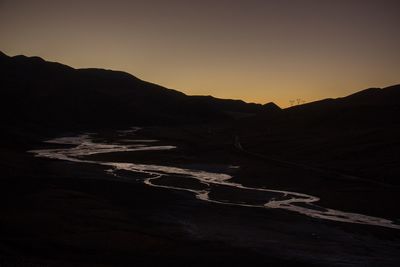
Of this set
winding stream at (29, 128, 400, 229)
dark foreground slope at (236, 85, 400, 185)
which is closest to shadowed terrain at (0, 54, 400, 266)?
dark foreground slope at (236, 85, 400, 185)

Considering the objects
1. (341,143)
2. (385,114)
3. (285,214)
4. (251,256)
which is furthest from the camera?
(385,114)

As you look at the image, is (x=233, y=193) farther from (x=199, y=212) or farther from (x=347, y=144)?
(x=347, y=144)

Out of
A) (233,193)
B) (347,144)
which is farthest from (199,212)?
(347,144)

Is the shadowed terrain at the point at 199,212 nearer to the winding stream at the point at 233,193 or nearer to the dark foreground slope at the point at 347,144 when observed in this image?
the dark foreground slope at the point at 347,144

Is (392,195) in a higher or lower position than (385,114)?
lower

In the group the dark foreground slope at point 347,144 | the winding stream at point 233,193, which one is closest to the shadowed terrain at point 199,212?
the dark foreground slope at point 347,144

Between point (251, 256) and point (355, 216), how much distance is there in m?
13.6

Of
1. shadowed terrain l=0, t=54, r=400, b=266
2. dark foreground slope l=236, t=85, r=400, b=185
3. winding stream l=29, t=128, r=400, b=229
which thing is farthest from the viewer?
dark foreground slope l=236, t=85, r=400, b=185

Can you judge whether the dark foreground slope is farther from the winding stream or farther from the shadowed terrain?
the winding stream

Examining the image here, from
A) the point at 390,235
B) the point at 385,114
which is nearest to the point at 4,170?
the point at 390,235

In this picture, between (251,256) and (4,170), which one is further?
(4,170)

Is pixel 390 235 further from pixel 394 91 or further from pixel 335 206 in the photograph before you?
pixel 394 91

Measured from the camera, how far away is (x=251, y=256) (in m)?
21.4

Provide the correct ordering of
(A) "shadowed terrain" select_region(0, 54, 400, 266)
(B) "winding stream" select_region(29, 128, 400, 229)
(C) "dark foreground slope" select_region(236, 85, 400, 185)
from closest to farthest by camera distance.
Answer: (A) "shadowed terrain" select_region(0, 54, 400, 266) < (B) "winding stream" select_region(29, 128, 400, 229) < (C) "dark foreground slope" select_region(236, 85, 400, 185)
